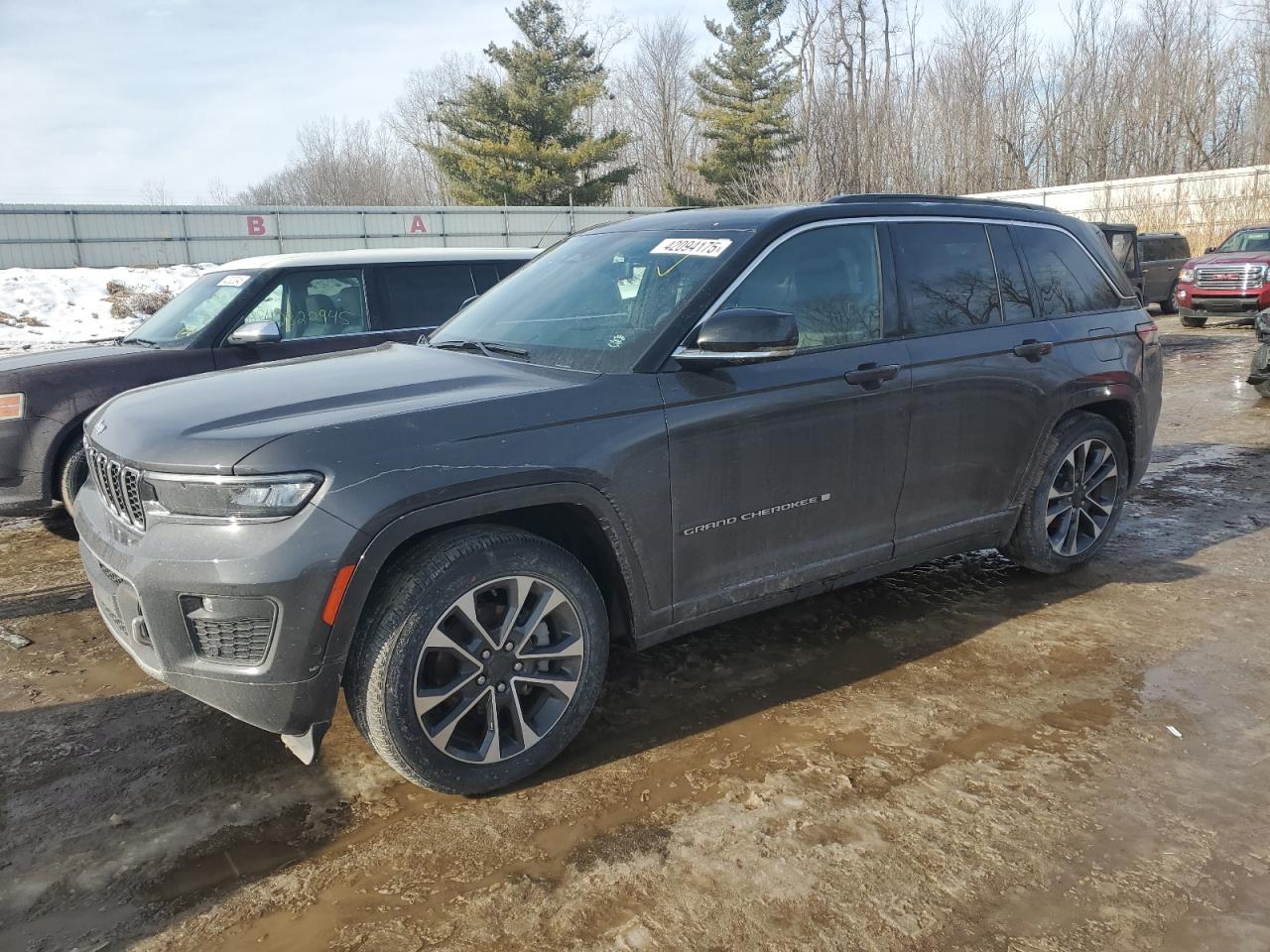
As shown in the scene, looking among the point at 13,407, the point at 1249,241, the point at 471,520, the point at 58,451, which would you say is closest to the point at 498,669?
the point at 471,520

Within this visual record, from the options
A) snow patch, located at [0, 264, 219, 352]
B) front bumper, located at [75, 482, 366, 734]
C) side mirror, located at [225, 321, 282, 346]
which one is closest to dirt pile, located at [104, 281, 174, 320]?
snow patch, located at [0, 264, 219, 352]

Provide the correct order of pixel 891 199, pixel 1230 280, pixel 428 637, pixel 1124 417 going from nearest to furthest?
pixel 428 637
pixel 891 199
pixel 1124 417
pixel 1230 280

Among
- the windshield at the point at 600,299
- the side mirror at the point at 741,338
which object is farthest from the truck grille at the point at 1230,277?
the side mirror at the point at 741,338

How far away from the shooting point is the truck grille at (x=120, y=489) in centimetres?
280

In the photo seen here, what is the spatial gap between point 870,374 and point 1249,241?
18287mm

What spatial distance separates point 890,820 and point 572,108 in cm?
3977

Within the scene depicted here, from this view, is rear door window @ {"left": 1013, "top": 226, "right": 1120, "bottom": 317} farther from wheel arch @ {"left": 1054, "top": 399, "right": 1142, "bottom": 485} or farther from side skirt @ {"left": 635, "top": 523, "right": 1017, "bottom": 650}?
side skirt @ {"left": 635, "top": 523, "right": 1017, "bottom": 650}

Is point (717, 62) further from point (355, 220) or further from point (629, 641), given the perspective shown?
point (629, 641)

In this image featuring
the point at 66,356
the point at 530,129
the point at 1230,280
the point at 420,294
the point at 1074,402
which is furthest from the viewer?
the point at 530,129

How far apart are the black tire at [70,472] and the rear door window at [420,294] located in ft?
6.83

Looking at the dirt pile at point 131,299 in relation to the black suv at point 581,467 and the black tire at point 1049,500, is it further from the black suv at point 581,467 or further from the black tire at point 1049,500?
the black tire at point 1049,500

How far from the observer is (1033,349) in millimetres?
4242

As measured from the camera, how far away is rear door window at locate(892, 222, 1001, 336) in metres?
3.91

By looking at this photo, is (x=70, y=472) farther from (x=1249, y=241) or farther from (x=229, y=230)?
(x=229, y=230)
